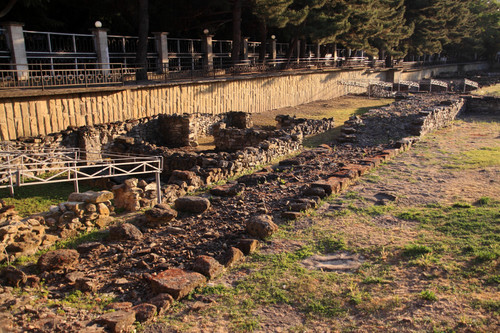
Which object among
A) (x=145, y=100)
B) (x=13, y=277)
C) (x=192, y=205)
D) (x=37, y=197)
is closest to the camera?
(x=13, y=277)

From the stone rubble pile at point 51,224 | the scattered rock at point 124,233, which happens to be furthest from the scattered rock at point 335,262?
the stone rubble pile at point 51,224

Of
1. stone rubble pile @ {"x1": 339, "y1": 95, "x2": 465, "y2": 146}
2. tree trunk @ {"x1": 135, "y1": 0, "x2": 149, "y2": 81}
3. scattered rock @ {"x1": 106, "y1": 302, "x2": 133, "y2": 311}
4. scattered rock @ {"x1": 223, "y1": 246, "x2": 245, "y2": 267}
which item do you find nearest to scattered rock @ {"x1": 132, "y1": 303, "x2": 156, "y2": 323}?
scattered rock @ {"x1": 106, "y1": 302, "x2": 133, "y2": 311}

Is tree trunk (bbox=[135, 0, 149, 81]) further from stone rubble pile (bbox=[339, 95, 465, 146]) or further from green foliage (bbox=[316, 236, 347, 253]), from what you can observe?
green foliage (bbox=[316, 236, 347, 253])

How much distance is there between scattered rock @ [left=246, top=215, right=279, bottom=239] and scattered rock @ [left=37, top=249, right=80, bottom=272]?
299cm

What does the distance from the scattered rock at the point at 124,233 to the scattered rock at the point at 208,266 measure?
1750 mm

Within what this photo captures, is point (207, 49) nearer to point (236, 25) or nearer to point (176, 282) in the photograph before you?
point (236, 25)

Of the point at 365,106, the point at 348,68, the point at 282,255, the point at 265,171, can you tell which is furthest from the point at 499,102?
the point at 282,255

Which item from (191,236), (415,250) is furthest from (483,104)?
(191,236)

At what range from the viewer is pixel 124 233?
7582mm

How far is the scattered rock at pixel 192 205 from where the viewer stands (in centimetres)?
887

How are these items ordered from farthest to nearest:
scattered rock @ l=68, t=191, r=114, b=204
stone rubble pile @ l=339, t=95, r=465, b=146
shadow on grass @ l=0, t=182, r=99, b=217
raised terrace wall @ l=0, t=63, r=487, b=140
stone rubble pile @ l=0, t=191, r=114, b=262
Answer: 1. stone rubble pile @ l=339, t=95, r=465, b=146
2. raised terrace wall @ l=0, t=63, r=487, b=140
3. shadow on grass @ l=0, t=182, r=99, b=217
4. scattered rock @ l=68, t=191, r=114, b=204
5. stone rubble pile @ l=0, t=191, r=114, b=262

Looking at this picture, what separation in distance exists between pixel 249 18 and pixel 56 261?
96.9 feet

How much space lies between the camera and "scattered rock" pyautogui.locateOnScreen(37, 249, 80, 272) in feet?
21.4

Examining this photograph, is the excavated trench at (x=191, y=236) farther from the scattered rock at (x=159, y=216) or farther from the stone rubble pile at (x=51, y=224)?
the stone rubble pile at (x=51, y=224)
